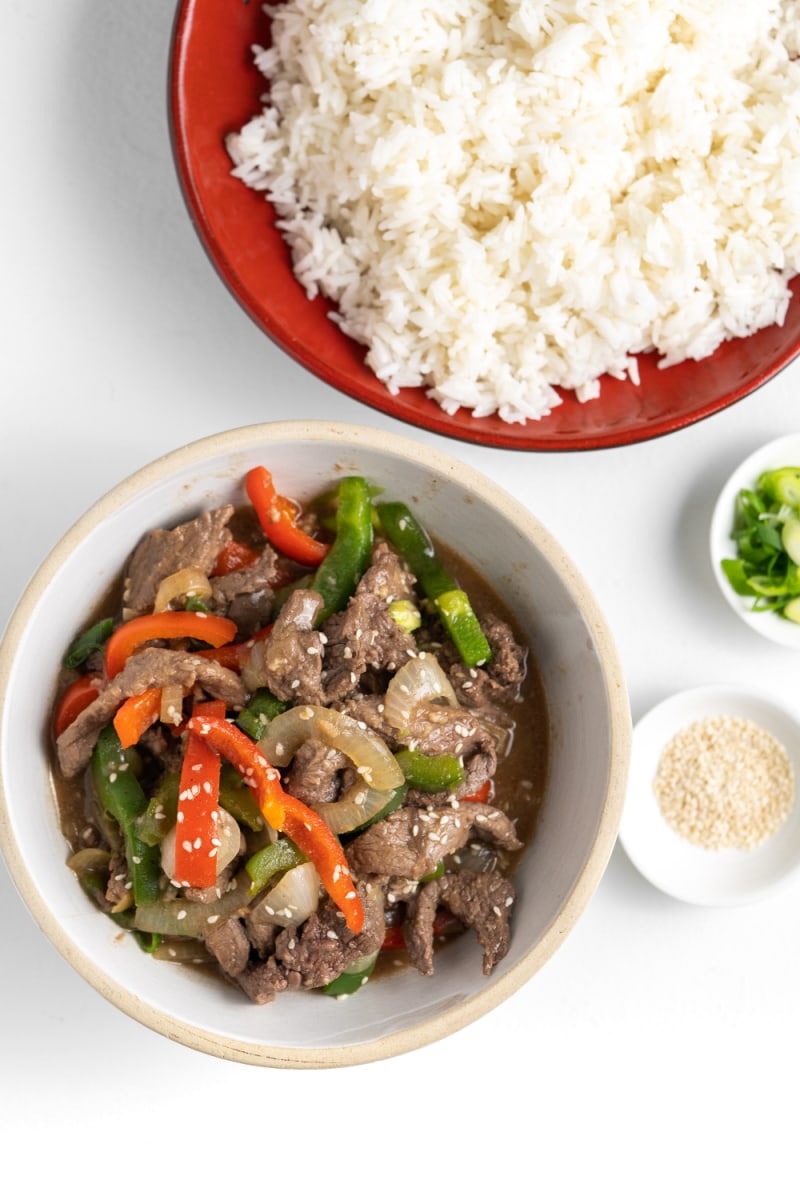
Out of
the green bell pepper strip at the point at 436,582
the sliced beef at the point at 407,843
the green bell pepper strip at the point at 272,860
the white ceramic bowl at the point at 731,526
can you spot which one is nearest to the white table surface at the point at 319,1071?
the white ceramic bowl at the point at 731,526

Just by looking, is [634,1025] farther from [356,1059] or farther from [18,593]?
[18,593]

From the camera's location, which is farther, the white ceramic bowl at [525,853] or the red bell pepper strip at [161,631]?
the red bell pepper strip at [161,631]

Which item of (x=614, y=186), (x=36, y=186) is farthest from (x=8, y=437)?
(x=614, y=186)

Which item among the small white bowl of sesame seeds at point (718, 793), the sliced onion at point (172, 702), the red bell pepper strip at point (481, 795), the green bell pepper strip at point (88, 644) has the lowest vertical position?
the small white bowl of sesame seeds at point (718, 793)

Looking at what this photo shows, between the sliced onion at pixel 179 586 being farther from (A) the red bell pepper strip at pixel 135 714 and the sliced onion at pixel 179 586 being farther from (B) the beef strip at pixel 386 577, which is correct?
(B) the beef strip at pixel 386 577

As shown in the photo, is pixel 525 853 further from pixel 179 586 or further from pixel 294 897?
pixel 179 586

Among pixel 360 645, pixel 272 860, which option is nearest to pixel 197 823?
pixel 272 860
